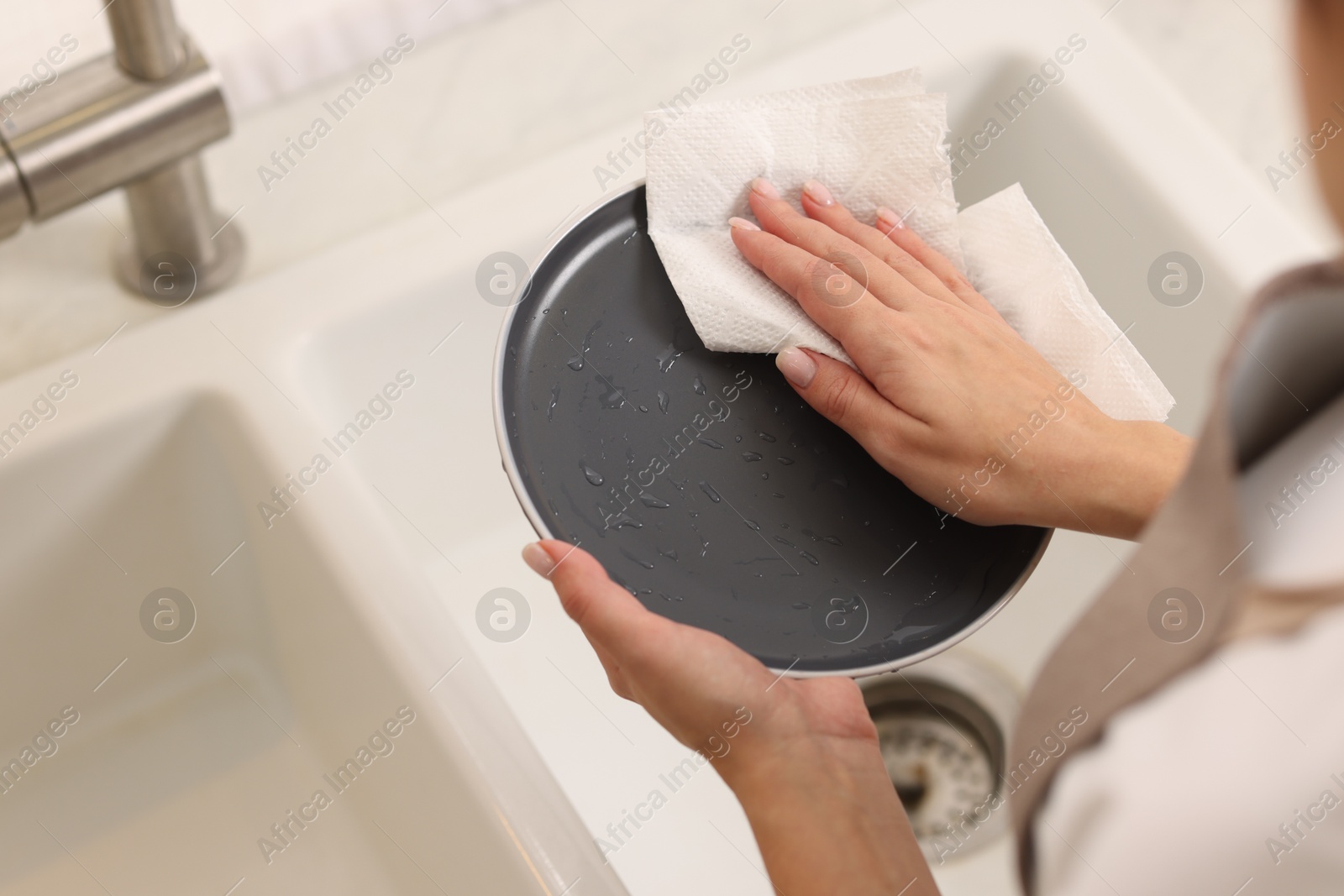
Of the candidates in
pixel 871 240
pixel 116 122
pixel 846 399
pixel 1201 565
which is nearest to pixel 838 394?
pixel 846 399

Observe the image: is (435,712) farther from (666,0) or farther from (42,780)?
(666,0)

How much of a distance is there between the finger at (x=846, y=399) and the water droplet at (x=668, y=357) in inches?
2.0

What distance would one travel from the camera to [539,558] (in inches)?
17.9

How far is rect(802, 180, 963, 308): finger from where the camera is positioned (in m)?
0.57

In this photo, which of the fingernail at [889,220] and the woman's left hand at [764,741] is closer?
the woman's left hand at [764,741]

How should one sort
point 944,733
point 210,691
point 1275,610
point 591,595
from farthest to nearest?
point 944,733
point 210,691
point 591,595
point 1275,610

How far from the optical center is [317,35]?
0.72 metres

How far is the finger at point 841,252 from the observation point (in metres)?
0.55

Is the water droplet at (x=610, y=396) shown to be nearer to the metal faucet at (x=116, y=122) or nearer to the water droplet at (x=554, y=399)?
the water droplet at (x=554, y=399)

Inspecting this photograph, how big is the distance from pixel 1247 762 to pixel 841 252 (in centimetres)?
33

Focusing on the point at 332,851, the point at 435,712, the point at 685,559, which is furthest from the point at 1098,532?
the point at 332,851

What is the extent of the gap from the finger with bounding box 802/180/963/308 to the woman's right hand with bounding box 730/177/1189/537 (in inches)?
0.5

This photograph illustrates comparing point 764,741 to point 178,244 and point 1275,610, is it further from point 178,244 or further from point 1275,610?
point 178,244

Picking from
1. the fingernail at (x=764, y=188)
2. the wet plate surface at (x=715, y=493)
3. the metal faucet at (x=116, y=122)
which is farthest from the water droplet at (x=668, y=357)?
the metal faucet at (x=116, y=122)
